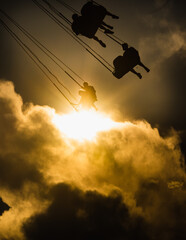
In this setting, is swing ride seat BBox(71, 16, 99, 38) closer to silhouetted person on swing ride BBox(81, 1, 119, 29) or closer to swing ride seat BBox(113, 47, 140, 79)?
silhouetted person on swing ride BBox(81, 1, 119, 29)

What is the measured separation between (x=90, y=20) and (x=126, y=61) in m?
2.78

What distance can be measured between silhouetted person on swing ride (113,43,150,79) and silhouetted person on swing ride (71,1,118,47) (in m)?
1.26

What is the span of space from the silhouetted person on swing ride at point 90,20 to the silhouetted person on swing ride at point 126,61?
4.12 feet

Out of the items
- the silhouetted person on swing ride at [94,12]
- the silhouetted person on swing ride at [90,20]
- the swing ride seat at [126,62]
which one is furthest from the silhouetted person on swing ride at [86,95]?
the silhouetted person on swing ride at [94,12]

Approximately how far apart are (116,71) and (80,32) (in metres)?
2.84

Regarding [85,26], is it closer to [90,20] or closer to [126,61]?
[90,20]

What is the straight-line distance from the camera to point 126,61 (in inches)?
412

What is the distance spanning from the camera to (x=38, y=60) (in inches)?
419

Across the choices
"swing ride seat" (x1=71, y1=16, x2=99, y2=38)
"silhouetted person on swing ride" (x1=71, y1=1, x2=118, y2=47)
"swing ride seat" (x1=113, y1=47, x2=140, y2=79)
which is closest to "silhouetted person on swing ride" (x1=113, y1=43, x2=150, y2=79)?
"swing ride seat" (x1=113, y1=47, x2=140, y2=79)

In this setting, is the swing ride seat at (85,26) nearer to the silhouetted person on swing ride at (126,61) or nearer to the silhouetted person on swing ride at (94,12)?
the silhouetted person on swing ride at (94,12)

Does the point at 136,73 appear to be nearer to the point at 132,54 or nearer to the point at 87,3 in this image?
the point at 132,54

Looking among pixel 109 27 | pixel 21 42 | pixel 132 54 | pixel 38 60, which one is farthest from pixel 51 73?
pixel 132 54

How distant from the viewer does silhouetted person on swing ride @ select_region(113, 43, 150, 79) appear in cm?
1034

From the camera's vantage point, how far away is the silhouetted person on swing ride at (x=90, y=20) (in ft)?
30.6
